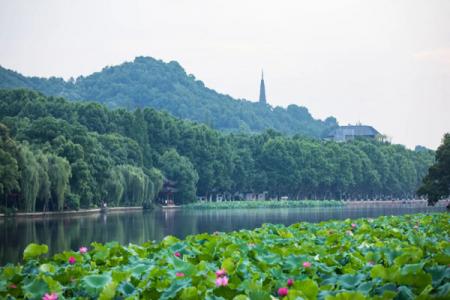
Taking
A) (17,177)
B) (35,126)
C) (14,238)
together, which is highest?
(35,126)

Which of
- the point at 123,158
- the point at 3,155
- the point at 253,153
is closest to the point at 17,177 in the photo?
the point at 3,155

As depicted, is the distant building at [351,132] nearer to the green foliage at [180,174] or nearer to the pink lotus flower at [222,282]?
the green foliage at [180,174]

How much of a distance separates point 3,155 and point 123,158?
3341cm

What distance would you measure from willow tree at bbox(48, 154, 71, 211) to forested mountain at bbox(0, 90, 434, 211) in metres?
0.07

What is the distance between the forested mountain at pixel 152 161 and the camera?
51406 millimetres

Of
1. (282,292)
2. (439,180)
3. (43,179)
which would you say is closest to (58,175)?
(43,179)

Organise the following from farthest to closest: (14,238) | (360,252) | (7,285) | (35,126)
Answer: (35,126) < (14,238) < (360,252) < (7,285)

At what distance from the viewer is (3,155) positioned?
4406 cm

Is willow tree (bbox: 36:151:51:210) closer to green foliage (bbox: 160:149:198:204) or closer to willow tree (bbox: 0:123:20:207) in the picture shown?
willow tree (bbox: 0:123:20:207)

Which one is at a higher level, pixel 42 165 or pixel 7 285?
pixel 42 165

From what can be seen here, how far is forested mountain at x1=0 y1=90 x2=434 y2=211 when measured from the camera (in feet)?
169

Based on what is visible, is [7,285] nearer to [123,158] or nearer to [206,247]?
[206,247]

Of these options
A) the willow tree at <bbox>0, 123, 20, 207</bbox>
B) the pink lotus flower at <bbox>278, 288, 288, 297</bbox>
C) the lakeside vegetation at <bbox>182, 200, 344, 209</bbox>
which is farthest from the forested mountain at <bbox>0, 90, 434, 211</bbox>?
the pink lotus flower at <bbox>278, 288, 288, 297</bbox>

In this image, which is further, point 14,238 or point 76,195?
point 76,195
